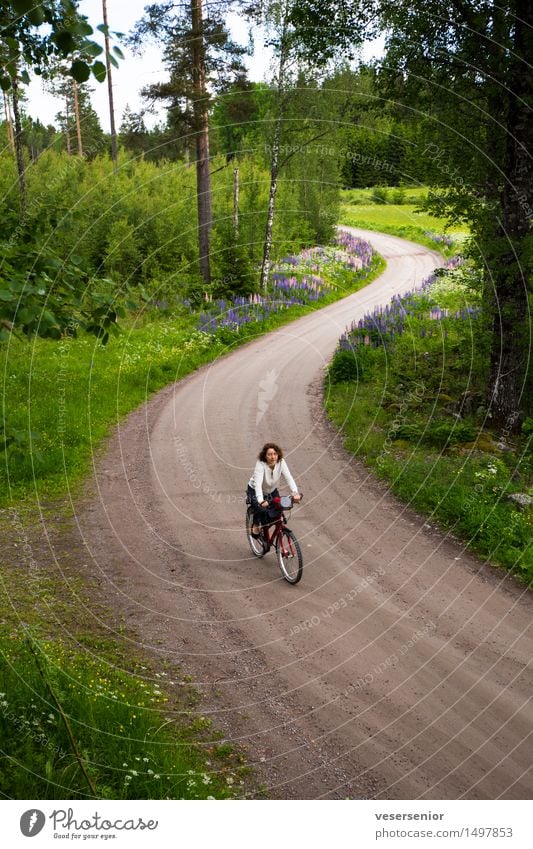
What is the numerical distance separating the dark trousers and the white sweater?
0.09m

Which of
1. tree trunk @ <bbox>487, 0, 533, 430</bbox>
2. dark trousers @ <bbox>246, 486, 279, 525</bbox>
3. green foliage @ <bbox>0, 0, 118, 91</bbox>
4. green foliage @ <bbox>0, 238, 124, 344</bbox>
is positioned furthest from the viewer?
tree trunk @ <bbox>487, 0, 533, 430</bbox>

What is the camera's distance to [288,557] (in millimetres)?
9711

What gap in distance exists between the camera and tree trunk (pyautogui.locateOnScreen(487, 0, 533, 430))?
1246cm

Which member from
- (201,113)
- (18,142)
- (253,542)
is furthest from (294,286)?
(253,542)

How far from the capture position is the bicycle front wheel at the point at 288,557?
31.4 feet

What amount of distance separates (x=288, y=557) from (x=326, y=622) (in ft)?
4.19

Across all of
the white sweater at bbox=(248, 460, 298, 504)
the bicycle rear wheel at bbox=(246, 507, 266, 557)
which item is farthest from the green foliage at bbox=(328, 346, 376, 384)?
the white sweater at bbox=(248, 460, 298, 504)

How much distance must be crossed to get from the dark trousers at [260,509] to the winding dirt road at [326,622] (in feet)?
2.57

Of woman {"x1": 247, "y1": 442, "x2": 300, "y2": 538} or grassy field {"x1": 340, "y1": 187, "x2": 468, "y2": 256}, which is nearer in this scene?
woman {"x1": 247, "y1": 442, "x2": 300, "y2": 538}

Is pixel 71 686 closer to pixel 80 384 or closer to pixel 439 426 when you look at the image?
pixel 439 426

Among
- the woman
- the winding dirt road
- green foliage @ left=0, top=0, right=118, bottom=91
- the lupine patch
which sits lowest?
the winding dirt road

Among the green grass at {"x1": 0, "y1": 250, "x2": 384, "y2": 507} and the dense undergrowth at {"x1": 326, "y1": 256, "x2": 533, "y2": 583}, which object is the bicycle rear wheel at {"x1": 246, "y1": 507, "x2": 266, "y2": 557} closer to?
the dense undergrowth at {"x1": 326, "y1": 256, "x2": 533, "y2": 583}

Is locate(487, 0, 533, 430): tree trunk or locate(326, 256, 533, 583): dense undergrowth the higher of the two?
locate(487, 0, 533, 430): tree trunk

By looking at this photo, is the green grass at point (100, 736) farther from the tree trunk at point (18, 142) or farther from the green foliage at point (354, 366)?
the green foliage at point (354, 366)
